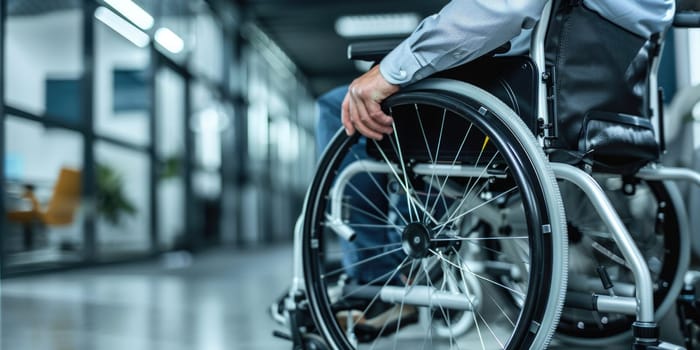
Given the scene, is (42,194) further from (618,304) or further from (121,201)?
(618,304)

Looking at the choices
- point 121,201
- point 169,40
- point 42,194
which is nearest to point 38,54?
point 42,194

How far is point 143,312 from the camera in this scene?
81.8 inches

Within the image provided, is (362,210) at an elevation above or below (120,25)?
below

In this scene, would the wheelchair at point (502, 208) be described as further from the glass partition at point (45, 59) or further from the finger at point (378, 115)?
the glass partition at point (45, 59)

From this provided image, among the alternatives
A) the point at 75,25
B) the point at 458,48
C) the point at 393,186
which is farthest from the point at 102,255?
the point at 458,48

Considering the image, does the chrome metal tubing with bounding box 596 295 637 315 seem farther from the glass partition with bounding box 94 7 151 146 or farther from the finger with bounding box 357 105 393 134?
the glass partition with bounding box 94 7 151 146

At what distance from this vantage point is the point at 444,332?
1.53 metres

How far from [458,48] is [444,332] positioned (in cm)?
88

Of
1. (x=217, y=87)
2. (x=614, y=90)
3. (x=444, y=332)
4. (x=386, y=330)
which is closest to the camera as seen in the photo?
(x=614, y=90)

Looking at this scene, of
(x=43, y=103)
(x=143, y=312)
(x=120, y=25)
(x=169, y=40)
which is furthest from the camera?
(x=169, y=40)

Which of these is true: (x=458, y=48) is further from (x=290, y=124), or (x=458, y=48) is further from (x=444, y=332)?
(x=290, y=124)

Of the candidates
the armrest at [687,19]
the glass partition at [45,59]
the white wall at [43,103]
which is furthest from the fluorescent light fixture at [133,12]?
the armrest at [687,19]

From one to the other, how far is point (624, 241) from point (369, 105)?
429mm

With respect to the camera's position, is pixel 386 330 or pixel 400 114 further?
pixel 386 330
